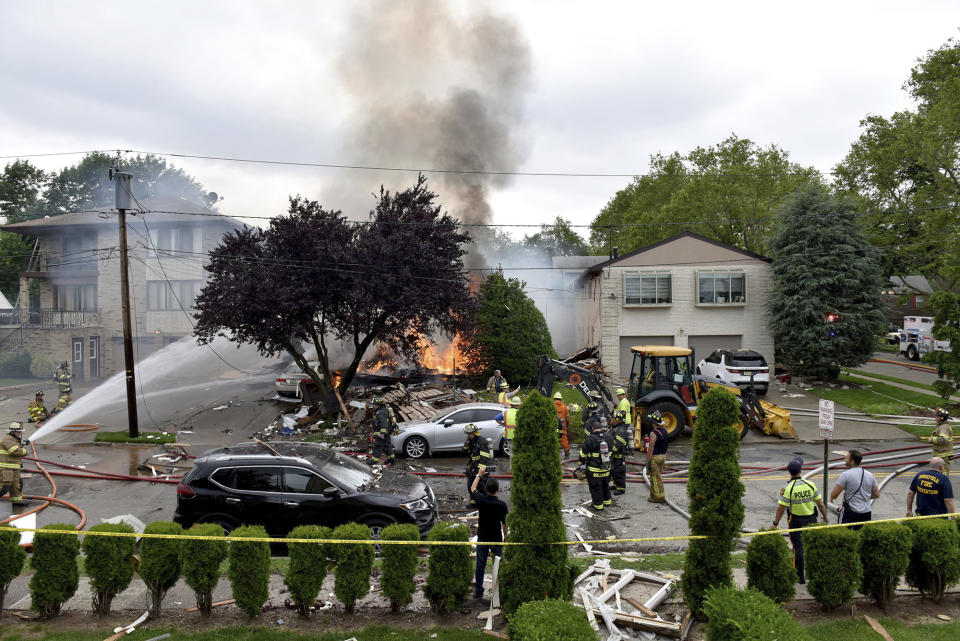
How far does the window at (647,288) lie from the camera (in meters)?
26.5

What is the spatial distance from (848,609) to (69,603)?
858 centimetres

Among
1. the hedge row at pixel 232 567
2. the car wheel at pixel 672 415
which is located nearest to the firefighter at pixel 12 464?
the hedge row at pixel 232 567

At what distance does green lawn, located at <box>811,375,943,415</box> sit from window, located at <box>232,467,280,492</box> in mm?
18002

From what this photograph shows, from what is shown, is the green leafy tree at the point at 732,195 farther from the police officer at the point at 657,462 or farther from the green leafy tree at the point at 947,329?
the police officer at the point at 657,462

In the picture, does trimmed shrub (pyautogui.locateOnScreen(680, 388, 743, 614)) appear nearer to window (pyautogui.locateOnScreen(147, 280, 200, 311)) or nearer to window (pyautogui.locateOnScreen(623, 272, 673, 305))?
window (pyautogui.locateOnScreen(623, 272, 673, 305))

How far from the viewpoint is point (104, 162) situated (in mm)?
53281

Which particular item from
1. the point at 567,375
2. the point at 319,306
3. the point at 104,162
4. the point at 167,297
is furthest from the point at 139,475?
the point at 104,162

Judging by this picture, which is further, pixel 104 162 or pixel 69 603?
pixel 104 162

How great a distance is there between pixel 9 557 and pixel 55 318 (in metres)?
32.6

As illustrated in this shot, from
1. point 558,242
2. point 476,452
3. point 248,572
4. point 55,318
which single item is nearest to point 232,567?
point 248,572

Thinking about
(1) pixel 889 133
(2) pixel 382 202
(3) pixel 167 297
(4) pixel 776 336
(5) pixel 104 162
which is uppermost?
(5) pixel 104 162

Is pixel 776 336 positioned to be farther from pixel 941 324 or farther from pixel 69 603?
pixel 69 603

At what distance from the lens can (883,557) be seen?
6.33 meters

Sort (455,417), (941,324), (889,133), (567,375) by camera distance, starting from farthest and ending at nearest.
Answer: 1. (889,133)
2. (941,324)
3. (567,375)
4. (455,417)
